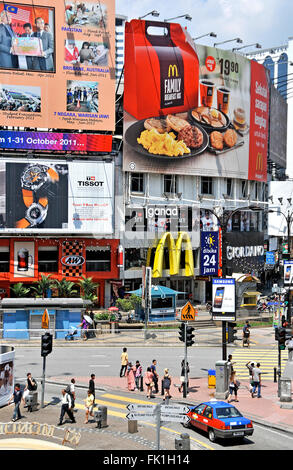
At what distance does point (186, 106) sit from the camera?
7119 centimetres

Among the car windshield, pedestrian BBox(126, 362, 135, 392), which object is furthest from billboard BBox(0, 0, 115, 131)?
the car windshield

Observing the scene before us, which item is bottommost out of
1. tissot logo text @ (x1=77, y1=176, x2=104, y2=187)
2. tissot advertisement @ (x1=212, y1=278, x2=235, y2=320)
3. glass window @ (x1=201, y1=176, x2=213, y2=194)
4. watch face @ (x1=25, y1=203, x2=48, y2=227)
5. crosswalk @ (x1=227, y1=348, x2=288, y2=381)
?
crosswalk @ (x1=227, y1=348, x2=288, y2=381)

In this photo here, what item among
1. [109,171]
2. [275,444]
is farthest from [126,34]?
[275,444]

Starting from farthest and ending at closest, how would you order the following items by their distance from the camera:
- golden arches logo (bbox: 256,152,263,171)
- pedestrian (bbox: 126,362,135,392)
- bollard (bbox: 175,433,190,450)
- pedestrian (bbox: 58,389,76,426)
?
golden arches logo (bbox: 256,152,263,171) → pedestrian (bbox: 126,362,135,392) → pedestrian (bbox: 58,389,76,426) → bollard (bbox: 175,433,190,450)

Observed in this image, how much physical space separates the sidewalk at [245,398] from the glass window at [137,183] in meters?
38.1

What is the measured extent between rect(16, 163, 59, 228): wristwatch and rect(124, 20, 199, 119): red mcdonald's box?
11.8m

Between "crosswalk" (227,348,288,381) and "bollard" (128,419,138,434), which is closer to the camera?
"bollard" (128,419,138,434)

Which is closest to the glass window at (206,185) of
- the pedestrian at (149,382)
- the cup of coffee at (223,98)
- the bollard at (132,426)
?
the cup of coffee at (223,98)

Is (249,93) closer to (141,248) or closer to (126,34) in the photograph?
(126,34)

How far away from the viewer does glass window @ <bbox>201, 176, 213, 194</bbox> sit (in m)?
76.5

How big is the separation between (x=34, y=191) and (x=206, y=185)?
23.7 meters

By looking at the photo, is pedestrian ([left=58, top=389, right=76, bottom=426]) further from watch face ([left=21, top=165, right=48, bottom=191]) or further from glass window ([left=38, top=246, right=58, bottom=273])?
glass window ([left=38, top=246, right=58, bottom=273])

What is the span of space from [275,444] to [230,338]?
28.6 ft

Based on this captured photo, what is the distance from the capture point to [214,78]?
74562 mm
